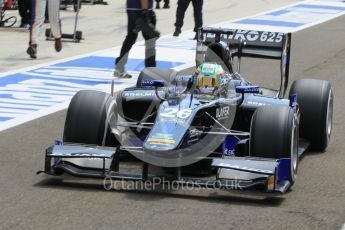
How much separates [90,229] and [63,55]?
9817 millimetres

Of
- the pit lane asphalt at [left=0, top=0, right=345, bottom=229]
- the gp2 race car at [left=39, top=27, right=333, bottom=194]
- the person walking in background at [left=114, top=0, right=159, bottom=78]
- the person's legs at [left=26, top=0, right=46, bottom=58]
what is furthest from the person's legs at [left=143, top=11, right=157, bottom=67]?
the pit lane asphalt at [left=0, top=0, right=345, bottom=229]

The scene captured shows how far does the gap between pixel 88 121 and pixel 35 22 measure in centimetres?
731

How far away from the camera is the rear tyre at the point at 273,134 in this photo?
7039 mm

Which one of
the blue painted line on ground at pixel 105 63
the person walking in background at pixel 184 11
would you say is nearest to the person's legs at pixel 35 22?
the blue painted line on ground at pixel 105 63

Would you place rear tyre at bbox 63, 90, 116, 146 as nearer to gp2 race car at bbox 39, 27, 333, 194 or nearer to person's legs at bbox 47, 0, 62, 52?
gp2 race car at bbox 39, 27, 333, 194

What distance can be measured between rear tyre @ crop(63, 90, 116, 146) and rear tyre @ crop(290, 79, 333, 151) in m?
1.98

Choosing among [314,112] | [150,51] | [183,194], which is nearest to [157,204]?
[183,194]

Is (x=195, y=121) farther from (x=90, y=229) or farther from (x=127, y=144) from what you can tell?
(x=90, y=229)

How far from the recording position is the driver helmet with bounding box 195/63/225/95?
7.68m

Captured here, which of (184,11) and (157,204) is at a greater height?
(184,11)

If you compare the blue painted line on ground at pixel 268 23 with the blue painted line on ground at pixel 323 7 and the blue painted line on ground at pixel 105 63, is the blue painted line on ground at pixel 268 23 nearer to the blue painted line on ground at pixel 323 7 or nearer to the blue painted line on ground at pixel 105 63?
the blue painted line on ground at pixel 323 7

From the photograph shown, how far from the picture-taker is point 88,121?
746 cm

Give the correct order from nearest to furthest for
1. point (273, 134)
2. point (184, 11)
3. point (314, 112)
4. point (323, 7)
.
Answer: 1. point (273, 134)
2. point (314, 112)
3. point (184, 11)
4. point (323, 7)

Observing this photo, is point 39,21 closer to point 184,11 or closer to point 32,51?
point 32,51
